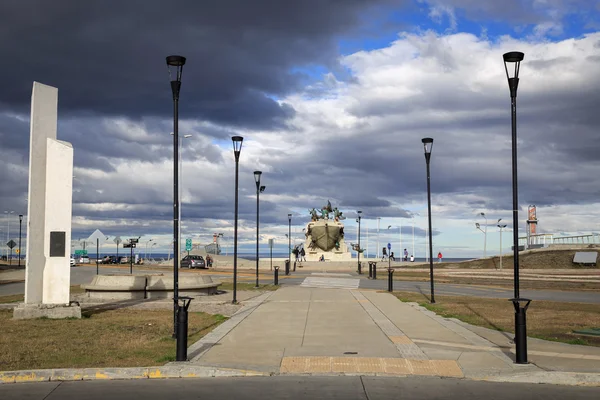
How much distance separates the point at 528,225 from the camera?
4609 inches

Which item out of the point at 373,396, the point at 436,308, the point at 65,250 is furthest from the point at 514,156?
the point at 65,250

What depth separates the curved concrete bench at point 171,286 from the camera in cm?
2584

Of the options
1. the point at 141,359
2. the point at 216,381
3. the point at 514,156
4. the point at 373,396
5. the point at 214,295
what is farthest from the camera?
the point at 214,295

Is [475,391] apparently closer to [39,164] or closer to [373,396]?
[373,396]

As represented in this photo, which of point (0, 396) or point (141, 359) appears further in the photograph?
point (141, 359)

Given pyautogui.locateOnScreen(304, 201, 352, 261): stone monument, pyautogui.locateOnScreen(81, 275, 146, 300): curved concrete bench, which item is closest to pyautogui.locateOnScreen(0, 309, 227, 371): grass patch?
pyautogui.locateOnScreen(81, 275, 146, 300): curved concrete bench

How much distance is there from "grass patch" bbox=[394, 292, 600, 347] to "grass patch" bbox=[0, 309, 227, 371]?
780 centimetres

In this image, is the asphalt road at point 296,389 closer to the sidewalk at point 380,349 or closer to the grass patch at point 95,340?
the sidewalk at point 380,349

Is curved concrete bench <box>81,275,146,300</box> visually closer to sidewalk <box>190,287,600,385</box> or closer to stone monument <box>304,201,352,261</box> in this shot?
sidewalk <box>190,287,600,385</box>

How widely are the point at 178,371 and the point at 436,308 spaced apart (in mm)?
14014

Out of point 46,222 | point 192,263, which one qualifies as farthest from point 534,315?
point 192,263

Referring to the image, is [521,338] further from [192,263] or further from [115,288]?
[192,263]

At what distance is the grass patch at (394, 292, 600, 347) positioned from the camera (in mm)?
15930

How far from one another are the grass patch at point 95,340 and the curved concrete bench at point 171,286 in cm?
607
